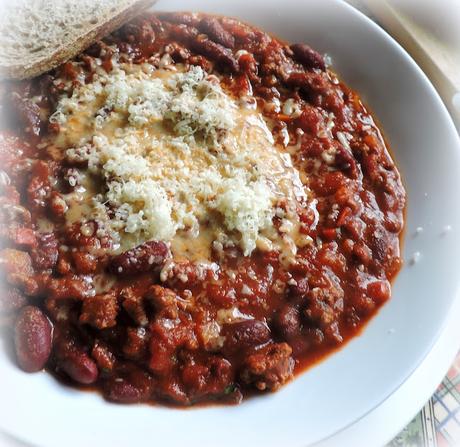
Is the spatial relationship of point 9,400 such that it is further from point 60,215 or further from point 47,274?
point 60,215

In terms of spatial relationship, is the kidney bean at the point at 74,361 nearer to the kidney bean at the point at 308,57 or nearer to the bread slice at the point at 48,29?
the bread slice at the point at 48,29

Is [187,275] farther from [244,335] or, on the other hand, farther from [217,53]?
[217,53]

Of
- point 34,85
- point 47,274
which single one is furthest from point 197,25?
point 47,274

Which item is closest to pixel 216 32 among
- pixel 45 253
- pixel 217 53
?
pixel 217 53

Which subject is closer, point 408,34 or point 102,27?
point 102,27

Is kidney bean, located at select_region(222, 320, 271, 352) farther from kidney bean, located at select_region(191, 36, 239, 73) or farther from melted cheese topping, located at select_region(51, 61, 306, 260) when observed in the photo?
kidney bean, located at select_region(191, 36, 239, 73)

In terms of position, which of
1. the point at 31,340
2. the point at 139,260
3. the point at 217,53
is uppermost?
the point at 217,53

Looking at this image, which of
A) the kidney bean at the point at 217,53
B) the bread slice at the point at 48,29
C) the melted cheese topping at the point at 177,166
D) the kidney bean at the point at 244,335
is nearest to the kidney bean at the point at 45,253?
the melted cheese topping at the point at 177,166
